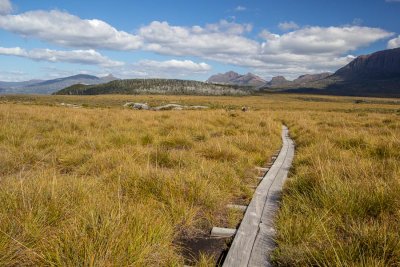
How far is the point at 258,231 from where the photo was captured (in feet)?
12.1

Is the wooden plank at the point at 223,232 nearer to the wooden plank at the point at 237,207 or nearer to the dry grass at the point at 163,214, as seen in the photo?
the dry grass at the point at 163,214

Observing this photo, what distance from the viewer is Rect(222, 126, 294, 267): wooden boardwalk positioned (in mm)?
3085

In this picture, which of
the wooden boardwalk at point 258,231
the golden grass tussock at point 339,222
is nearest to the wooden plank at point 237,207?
the wooden boardwalk at point 258,231

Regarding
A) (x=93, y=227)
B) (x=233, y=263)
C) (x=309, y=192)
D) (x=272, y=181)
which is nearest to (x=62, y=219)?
(x=93, y=227)

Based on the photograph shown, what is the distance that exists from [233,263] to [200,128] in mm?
10575

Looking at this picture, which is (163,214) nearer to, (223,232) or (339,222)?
(223,232)

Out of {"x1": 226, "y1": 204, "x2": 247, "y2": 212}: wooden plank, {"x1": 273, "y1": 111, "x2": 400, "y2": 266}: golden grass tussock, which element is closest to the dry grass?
{"x1": 273, "y1": 111, "x2": 400, "y2": 266}: golden grass tussock

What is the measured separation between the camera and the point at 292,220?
363 centimetres

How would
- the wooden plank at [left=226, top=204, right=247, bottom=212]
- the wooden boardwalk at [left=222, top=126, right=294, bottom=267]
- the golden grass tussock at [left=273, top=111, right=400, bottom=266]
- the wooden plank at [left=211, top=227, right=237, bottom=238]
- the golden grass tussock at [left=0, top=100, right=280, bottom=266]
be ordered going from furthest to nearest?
the wooden plank at [left=226, top=204, right=247, bottom=212] → the wooden plank at [left=211, top=227, right=237, bottom=238] → the wooden boardwalk at [left=222, top=126, right=294, bottom=267] → the golden grass tussock at [left=273, top=111, right=400, bottom=266] → the golden grass tussock at [left=0, top=100, right=280, bottom=266]

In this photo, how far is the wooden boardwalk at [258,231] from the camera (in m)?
3.09

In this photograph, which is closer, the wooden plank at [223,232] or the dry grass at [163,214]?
the dry grass at [163,214]

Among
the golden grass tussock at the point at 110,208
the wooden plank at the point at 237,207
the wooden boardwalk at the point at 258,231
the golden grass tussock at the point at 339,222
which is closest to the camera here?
the golden grass tussock at the point at 110,208

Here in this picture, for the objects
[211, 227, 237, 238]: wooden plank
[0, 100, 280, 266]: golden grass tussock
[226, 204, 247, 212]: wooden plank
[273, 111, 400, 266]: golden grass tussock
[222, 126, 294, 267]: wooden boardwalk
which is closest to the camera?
[0, 100, 280, 266]: golden grass tussock

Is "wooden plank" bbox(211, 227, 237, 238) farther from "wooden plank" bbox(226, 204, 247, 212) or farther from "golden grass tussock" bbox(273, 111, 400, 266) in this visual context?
"wooden plank" bbox(226, 204, 247, 212)
